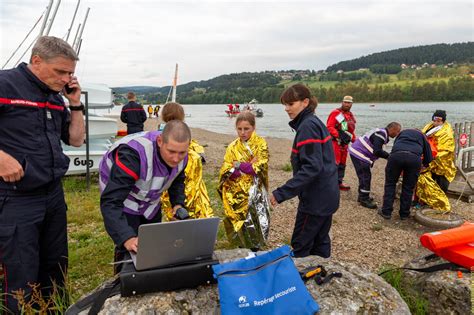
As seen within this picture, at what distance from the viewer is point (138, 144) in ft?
7.73

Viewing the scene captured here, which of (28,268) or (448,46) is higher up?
(448,46)

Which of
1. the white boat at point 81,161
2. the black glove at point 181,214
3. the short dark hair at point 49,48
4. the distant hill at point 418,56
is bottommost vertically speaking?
the white boat at point 81,161

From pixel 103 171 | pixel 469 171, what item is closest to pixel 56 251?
pixel 103 171

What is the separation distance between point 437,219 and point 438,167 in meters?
1.55

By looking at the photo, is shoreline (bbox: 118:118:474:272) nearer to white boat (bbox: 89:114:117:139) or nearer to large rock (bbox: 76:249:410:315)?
large rock (bbox: 76:249:410:315)

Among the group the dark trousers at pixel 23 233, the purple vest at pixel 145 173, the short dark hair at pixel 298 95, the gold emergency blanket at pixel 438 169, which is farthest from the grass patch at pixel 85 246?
the gold emergency blanket at pixel 438 169

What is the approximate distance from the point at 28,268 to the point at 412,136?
6.25 meters

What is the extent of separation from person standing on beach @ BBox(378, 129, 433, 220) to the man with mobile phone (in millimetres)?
5666

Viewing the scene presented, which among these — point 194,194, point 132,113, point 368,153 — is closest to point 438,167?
point 368,153

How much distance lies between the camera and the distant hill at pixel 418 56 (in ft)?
327

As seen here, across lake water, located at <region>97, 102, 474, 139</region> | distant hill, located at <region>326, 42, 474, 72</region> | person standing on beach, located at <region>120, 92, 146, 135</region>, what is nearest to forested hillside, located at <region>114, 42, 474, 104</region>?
distant hill, located at <region>326, 42, 474, 72</region>

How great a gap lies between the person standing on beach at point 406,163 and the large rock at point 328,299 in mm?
4442

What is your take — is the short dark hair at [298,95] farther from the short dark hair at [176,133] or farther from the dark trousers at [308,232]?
the short dark hair at [176,133]

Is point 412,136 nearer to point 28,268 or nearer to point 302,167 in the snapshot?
point 302,167
